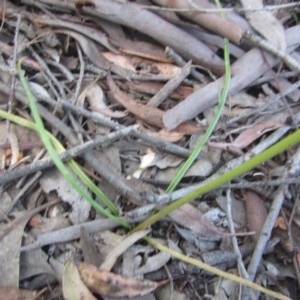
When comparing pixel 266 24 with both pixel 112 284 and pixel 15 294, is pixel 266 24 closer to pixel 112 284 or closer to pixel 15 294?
pixel 112 284

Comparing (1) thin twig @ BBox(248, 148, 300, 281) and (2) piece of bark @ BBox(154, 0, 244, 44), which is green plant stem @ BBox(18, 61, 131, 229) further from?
(2) piece of bark @ BBox(154, 0, 244, 44)

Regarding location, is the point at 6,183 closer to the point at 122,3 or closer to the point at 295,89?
the point at 122,3

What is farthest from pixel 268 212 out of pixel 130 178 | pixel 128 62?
pixel 128 62

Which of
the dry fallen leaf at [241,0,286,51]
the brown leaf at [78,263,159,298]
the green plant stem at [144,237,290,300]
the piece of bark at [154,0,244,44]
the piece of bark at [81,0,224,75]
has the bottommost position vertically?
the brown leaf at [78,263,159,298]

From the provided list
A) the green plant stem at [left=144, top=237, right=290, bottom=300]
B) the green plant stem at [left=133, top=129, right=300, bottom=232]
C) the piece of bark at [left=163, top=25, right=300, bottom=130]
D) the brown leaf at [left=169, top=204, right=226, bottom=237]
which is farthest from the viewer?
the piece of bark at [left=163, top=25, right=300, bottom=130]

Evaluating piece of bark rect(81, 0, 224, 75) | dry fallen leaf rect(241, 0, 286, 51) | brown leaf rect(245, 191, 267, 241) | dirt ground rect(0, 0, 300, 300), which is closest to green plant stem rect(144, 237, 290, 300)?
dirt ground rect(0, 0, 300, 300)
